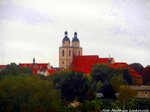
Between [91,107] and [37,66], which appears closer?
[91,107]

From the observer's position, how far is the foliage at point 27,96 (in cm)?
6188

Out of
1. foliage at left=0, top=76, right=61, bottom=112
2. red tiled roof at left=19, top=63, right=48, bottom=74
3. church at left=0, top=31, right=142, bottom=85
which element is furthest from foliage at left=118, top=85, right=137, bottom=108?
red tiled roof at left=19, top=63, right=48, bottom=74

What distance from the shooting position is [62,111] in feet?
218

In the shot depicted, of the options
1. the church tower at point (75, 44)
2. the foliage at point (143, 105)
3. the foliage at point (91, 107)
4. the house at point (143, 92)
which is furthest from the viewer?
the church tower at point (75, 44)

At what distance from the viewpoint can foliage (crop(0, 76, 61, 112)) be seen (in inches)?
2436

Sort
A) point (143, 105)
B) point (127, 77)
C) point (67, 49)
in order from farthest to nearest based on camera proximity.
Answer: point (67, 49)
point (127, 77)
point (143, 105)

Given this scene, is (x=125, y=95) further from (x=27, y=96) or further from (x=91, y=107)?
(x=27, y=96)

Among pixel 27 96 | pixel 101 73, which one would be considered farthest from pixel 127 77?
pixel 27 96

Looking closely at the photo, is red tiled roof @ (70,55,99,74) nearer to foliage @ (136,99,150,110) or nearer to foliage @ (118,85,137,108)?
foliage @ (118,85,137,108)

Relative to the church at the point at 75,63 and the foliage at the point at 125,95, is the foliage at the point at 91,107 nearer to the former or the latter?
the foliage at the point at 125,95

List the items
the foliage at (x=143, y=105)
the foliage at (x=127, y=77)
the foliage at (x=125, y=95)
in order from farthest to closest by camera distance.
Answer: the foliage at (x=127, y=77) → the foliage at (x=125, y=95) → the foliage at (x=143, y=105)

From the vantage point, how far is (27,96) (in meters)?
62.8

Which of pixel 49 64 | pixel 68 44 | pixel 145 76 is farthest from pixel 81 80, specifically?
pixel 68 44

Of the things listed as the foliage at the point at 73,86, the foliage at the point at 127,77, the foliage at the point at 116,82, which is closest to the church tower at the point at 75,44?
the foliage at the point at 127,77
